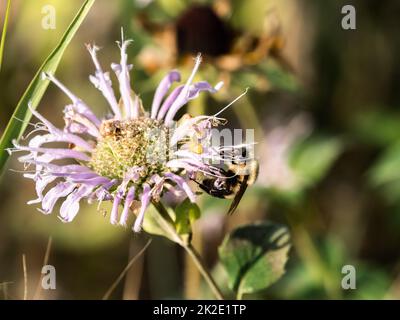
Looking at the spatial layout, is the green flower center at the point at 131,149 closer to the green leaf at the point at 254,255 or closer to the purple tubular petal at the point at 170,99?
the purple tubular petal at the point at 170,99

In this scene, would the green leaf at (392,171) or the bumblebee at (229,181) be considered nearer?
the bumblebee at (229,181)

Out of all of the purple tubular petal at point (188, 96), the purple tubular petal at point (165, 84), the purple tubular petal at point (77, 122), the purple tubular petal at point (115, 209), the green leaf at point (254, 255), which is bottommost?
the green leaf at point (254, 255)

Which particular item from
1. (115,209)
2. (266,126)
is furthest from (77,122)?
(266,126)

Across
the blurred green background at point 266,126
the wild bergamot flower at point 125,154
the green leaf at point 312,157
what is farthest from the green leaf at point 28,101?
the green leaf at point 312,157

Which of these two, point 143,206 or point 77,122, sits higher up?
point 77,122

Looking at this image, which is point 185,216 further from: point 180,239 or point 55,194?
point 55,194

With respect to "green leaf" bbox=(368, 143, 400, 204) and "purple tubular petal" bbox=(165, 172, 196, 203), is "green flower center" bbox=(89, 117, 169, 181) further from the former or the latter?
"green leaf" bbox=(368, 143, 400, 204)

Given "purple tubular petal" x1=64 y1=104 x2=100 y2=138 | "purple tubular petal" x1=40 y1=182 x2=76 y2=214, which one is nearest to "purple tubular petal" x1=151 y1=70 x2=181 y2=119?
"purple tubular petal" x1=64 y1=104 x2=100 y2=138
